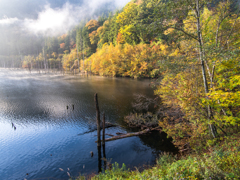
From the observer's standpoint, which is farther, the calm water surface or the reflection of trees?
the reflection of trees

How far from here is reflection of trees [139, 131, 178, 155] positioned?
10.1 metres

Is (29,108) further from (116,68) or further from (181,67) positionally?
(116,68)

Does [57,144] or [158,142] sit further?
[158,142]

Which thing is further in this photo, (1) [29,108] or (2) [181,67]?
(1) [29,108]

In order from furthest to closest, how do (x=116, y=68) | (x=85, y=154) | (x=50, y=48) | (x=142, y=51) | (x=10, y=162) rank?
(x=50, y=48) < (x=116, y=68) < (x=142, y=51) < (x=85, y=154) < (x=10, y=162)

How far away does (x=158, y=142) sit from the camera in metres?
11.0

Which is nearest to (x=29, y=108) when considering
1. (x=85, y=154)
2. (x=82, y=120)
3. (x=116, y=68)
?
(x=82, y=120)

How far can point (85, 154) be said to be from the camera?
9672mm

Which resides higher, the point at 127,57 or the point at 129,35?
the point at 129,35

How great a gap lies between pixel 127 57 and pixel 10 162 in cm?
4366

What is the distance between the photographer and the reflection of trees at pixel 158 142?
10.1 metres

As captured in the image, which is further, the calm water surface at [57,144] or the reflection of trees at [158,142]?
the reflection of trees at [158,142]

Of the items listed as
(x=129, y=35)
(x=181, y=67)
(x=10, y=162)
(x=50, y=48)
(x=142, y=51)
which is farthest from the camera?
(x=50, y=48)

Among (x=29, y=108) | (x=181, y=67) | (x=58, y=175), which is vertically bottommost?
(x=58, y=175)
